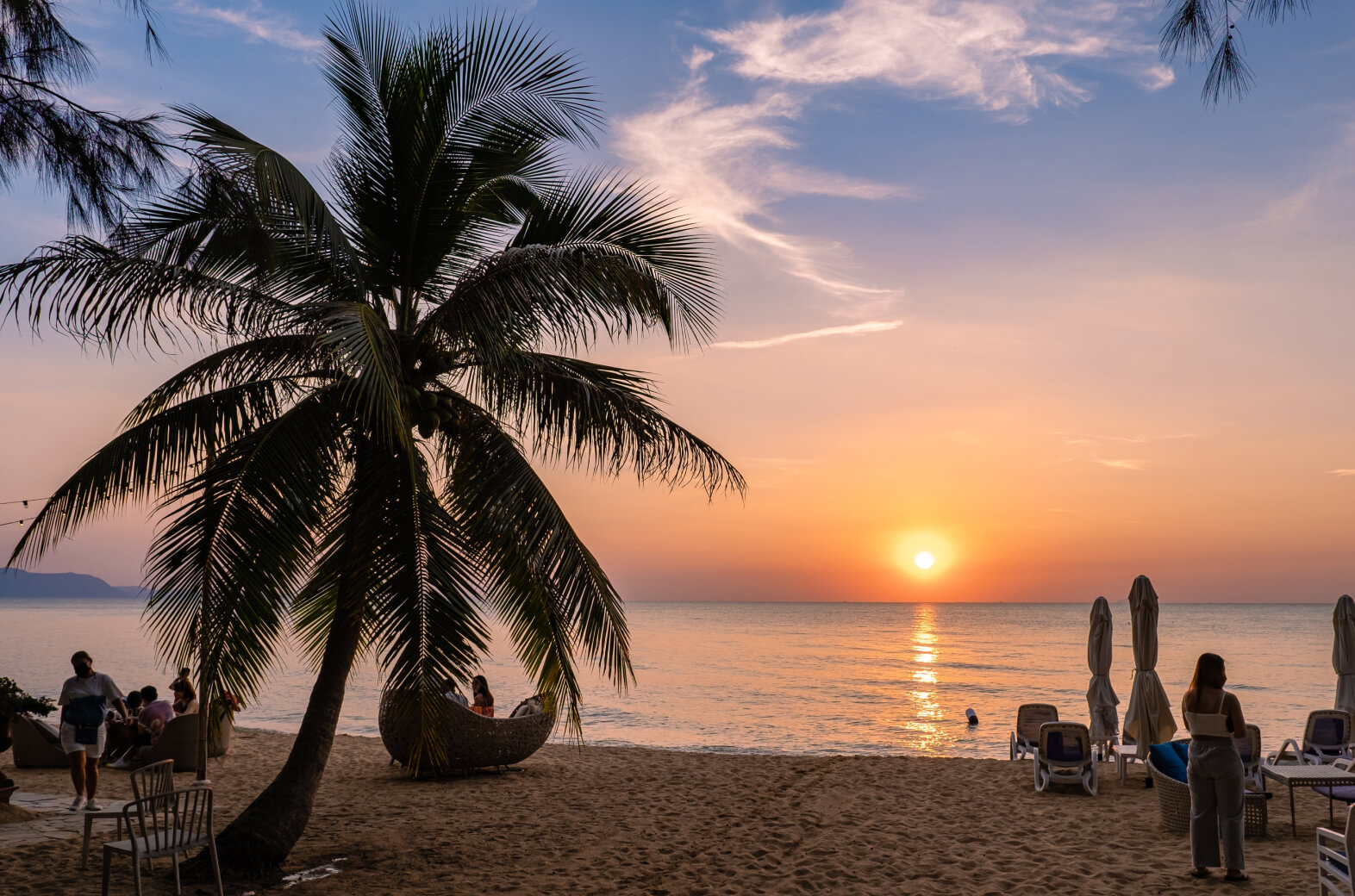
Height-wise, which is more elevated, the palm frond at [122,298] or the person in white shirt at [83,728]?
the palm frond at [122,298]

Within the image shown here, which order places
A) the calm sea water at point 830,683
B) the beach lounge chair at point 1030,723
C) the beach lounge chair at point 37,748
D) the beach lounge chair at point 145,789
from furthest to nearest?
the calm sea water at point 830,683 < the beach lounge chair at point 1030,723 < the beach lounge chair at point 37,748 < the beach lounge chair at point 145,789

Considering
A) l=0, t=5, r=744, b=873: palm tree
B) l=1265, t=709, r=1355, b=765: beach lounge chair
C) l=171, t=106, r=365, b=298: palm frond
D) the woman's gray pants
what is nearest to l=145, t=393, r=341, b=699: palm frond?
l=0, t=5, r=744, b=873: palm tree

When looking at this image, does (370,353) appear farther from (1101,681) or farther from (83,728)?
(1101,681)

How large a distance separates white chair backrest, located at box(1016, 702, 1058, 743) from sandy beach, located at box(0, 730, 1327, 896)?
612mm

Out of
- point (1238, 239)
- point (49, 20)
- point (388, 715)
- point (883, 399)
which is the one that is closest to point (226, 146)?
point (49, 20)

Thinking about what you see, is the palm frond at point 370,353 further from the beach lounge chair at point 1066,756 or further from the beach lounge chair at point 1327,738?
the beach lounge chair at point 1327,738

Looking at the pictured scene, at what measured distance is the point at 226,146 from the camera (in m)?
5.55

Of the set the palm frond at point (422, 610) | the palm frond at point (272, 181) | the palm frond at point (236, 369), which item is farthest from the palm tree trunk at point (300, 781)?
the palm frond at point (272, 181)

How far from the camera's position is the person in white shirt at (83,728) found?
9031 millimetres

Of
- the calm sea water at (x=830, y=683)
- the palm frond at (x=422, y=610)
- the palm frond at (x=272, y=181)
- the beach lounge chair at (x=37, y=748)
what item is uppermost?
the palm frond at (x=272, y=181)

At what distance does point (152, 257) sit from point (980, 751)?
19.4 metres

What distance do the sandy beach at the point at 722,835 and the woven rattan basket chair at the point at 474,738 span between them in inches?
11.2

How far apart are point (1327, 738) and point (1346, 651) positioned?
1.51 m

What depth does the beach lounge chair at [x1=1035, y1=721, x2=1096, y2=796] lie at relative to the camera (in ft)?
33.2
